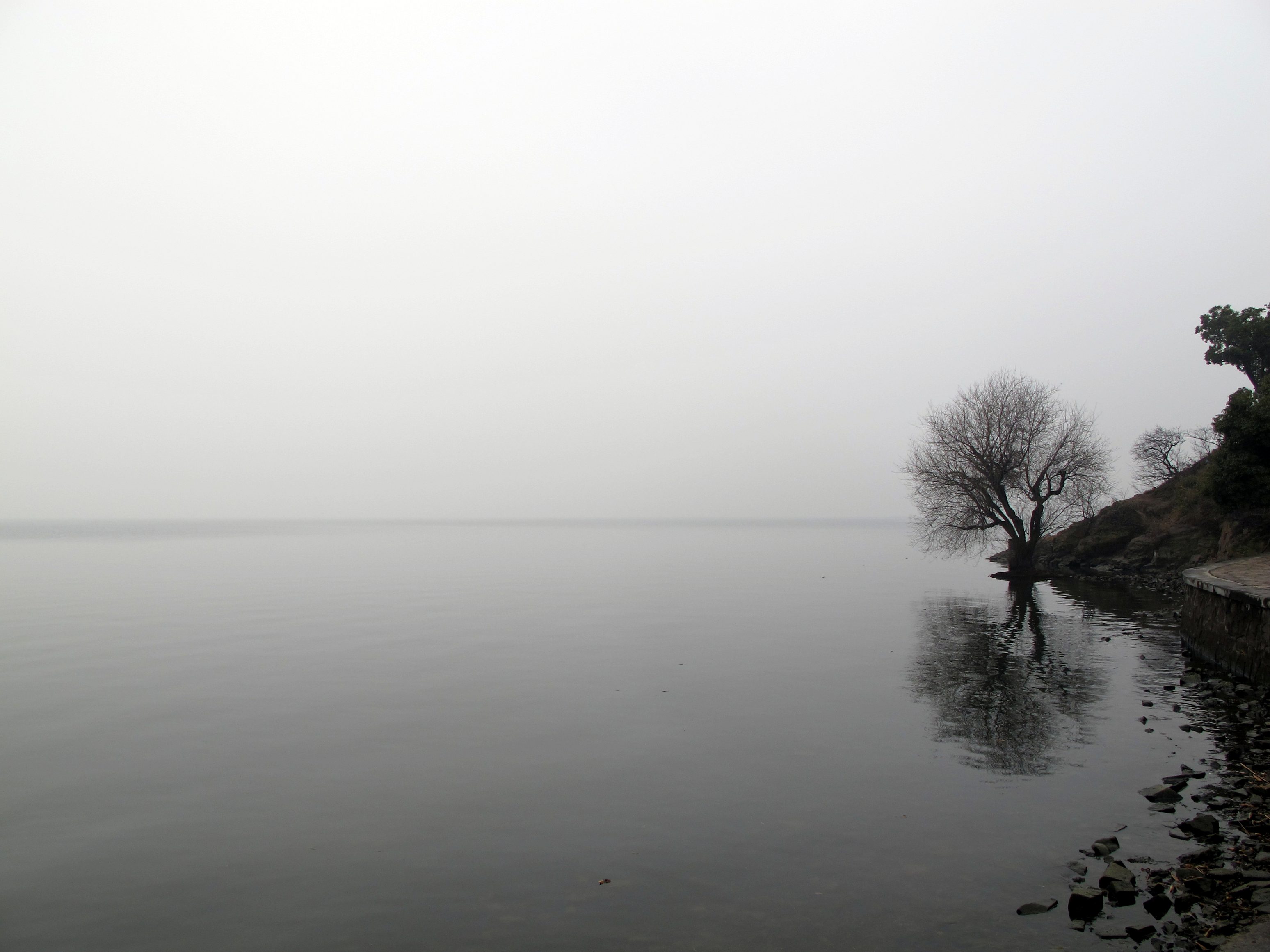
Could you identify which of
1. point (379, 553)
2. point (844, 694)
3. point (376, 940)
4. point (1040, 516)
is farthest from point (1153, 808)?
point (379, 553)

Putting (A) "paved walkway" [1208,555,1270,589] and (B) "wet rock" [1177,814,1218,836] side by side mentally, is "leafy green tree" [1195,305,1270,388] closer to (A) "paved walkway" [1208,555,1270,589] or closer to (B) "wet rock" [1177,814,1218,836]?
(A) "paved walkway" [1208,555,1270,589]

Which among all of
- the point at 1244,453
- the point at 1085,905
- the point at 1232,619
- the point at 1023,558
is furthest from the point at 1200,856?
the point at 1023,558

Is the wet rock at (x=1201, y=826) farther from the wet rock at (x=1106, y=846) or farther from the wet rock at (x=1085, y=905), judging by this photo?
the wet rock at (x=1085, y=905)

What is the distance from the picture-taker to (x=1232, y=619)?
2008 cm

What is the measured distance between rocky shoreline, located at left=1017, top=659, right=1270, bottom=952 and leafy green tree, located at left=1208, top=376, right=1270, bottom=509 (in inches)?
1010

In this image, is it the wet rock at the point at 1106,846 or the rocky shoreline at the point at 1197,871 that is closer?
the rocky shoreline at the point at 1197,871

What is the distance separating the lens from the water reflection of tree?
14.5m

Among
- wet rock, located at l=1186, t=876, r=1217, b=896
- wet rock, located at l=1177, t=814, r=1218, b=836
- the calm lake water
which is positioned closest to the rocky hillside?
the calm lake water

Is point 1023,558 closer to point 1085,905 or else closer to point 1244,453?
point 1244,453

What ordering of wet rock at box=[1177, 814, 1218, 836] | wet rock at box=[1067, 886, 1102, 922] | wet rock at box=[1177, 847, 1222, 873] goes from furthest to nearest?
1. wet rock at box=[1177, 814, 1218, 836]
2. wet rock at box=[1177, 847, 1222, 873]
3. wet rock at box=[1067, 886, 1102, 922]

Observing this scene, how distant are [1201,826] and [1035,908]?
141 inches

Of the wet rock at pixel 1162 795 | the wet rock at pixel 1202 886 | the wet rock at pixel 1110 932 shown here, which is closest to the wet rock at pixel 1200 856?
the wet rock at pixel 1202 886

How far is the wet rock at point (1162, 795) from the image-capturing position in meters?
11.2

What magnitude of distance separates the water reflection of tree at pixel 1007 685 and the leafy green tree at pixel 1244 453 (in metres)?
10.2
